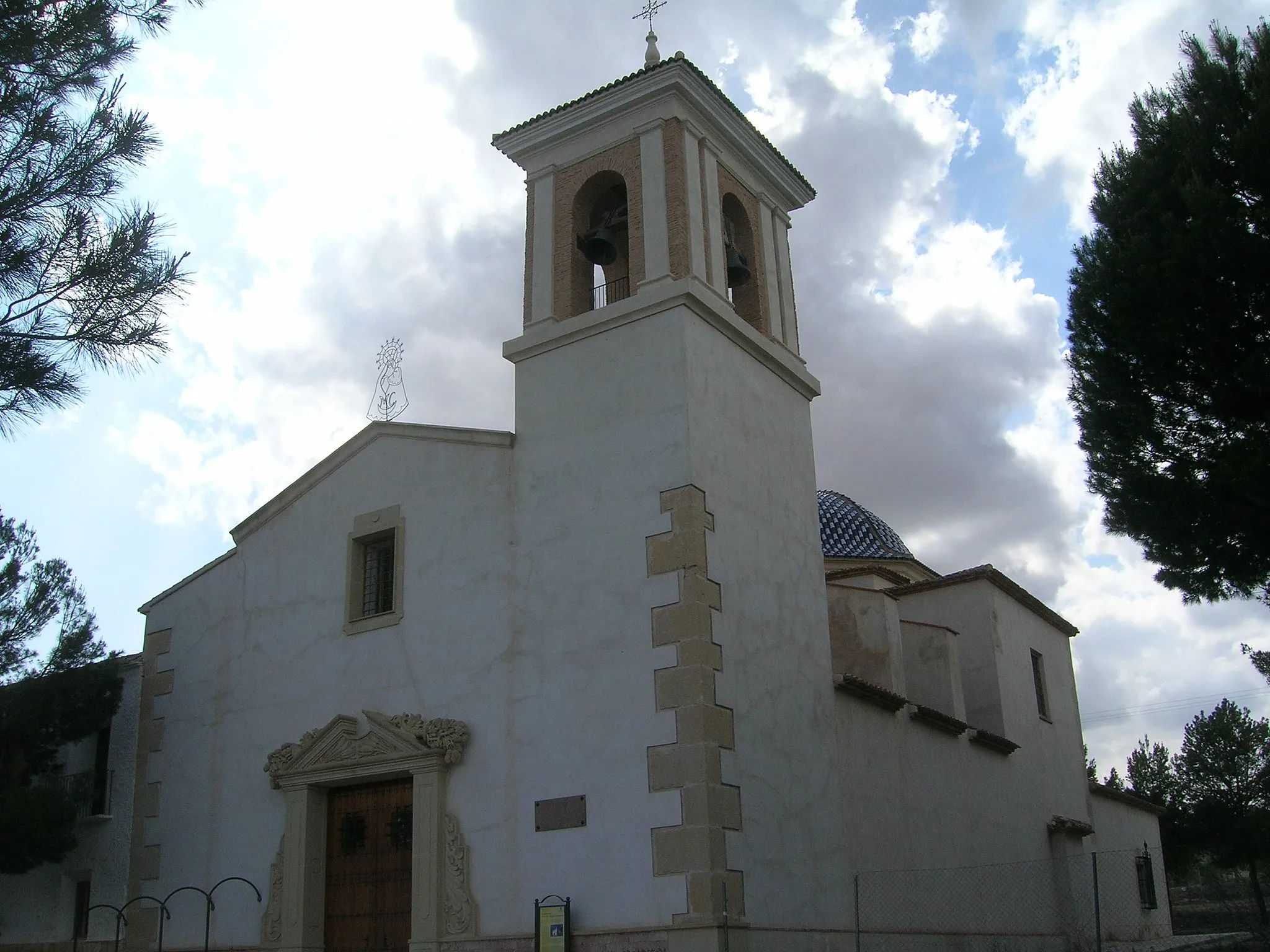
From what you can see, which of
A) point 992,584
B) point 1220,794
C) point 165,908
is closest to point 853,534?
point 992,584

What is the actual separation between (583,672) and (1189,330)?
698 cm

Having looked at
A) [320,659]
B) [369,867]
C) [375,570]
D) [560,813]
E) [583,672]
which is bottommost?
[369,867]

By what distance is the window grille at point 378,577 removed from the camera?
1442cm

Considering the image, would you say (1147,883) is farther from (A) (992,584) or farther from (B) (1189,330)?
(B) (1189,330)

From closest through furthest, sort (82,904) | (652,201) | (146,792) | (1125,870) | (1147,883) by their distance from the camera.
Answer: (652,201) → (146,792) → (82,904) → (1125,870) → (1147,883)

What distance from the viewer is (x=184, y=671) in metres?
15.6

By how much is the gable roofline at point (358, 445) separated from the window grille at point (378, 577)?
121 cm

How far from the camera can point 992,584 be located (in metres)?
20.2

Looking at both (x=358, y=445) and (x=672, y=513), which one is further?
(x=358, y=445)

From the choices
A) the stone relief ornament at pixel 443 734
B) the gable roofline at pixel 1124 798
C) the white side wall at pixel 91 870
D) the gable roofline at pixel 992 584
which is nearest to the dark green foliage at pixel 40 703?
the white side wall at pixel 91 870

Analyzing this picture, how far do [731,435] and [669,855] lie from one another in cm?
467

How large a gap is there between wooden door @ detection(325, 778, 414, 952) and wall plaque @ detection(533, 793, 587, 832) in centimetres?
173

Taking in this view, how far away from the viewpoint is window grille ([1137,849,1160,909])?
2284 cm

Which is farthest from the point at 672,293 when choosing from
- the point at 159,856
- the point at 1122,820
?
the point at 1122,820
